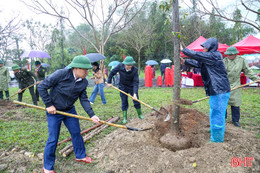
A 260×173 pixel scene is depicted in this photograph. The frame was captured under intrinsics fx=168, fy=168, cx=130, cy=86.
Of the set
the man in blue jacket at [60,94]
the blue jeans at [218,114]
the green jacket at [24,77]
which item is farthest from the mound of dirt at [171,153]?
the green jacket at [24,77]

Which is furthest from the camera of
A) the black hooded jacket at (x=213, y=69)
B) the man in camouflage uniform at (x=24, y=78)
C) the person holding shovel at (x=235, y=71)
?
the man in camouflage uniform at (x=24, y=78)

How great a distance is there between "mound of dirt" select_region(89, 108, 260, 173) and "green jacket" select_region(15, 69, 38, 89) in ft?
15.9

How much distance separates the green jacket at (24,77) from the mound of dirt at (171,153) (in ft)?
15.9

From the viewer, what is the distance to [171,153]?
2.85 meters

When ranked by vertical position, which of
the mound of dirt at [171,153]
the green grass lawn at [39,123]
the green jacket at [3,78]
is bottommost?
the green grass lawn at [39,123]

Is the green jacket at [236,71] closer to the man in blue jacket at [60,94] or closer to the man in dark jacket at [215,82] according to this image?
the man in dark jacket at [215,82]

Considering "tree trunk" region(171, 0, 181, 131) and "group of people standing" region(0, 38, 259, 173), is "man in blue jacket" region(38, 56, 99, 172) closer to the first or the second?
"group of people standing" region(0, 38, 259, 173)

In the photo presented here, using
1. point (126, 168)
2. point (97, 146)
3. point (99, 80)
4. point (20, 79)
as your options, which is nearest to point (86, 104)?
point (97, 146)

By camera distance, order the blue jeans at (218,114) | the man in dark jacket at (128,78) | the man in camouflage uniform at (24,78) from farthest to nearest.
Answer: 1. the man in camouflage uniform at (24,78)
2. the man in dark jacket at (128,78)
3. the blue jeans at (218,114)

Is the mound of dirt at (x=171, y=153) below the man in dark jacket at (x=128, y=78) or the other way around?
below

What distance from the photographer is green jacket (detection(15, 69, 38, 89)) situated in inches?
263

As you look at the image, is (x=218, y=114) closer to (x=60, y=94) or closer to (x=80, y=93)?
(x=80, y=93)

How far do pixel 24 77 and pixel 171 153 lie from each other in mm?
6495

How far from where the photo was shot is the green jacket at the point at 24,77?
21.9 feet
